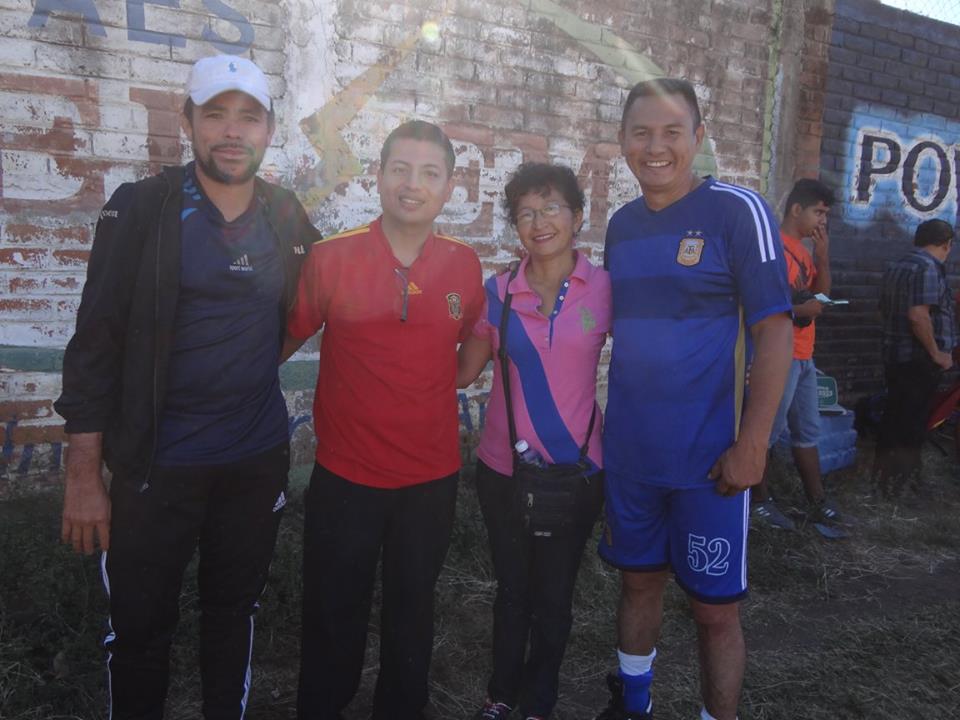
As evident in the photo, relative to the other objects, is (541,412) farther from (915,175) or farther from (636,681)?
(915,175)

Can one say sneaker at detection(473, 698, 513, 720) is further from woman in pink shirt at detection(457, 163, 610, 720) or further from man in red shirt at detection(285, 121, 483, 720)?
man in red shirt at detection(285, 121, 483, 720)

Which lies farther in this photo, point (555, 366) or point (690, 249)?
point (555, 366)

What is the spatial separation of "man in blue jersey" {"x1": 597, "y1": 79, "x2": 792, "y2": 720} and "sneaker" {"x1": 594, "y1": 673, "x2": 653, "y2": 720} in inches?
11.4

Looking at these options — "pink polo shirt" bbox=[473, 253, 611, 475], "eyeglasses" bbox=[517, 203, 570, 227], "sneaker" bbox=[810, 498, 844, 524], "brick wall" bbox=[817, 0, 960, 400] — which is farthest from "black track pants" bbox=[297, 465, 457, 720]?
"brick wall" bbox=[817, 0, 960, 400]

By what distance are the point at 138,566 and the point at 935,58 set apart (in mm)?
7832

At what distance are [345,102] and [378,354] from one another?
2.34 metres

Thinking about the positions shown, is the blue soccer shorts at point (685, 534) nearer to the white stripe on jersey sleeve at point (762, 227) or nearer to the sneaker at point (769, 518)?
the white stripe on jersey sleeve at point (762, 227)

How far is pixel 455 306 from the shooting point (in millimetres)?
2473

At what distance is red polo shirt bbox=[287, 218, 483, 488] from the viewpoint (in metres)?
2.33

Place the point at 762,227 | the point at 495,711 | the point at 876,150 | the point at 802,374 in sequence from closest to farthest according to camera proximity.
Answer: the point at 762,227 < the point at 495,711 < the point at 802,374 < the point at 876,150

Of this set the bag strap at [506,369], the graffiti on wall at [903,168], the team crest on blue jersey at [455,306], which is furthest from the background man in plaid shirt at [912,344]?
the team crest on blue jersey at [455,306]

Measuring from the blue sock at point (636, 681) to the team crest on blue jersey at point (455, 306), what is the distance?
1.37 metres

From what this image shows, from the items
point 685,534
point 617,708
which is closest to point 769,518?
point 617,708

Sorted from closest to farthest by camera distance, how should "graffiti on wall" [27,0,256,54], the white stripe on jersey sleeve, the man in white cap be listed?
1. the man in white cap
2. the white stripe on jersey sleeve
3. "graffiti on wall" [27,0,256,54]
